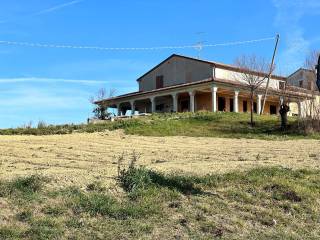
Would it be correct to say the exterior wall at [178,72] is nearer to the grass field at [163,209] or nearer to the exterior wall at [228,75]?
the exterior wall at [228,75]

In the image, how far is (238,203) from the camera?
8875 mm

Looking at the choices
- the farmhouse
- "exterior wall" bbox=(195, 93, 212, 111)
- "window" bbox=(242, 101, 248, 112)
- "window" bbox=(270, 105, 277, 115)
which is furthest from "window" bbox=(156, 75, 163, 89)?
"window" bbox=(270, 105, 277, 115)

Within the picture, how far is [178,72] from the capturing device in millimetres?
54719

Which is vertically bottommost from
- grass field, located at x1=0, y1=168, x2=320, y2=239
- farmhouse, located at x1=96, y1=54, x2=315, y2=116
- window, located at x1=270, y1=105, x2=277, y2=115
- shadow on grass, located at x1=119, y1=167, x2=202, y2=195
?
grass field, located at x1=0, y1=168, x2=320, y2=239

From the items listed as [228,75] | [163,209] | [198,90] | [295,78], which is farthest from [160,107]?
[163,209]

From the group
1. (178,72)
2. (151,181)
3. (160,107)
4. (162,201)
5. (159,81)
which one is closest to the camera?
(162,201)

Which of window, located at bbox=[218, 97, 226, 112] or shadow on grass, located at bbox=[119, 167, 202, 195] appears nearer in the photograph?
shadow on grass, located at bbox=[119, 167, 202, 195]

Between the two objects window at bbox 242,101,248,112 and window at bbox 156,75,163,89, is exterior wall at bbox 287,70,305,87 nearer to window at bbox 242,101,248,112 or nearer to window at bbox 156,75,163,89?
window at bbox 242,101,248,112

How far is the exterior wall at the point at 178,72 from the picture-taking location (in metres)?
51.8

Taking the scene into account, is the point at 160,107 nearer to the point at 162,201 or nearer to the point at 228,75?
the point at 228,75

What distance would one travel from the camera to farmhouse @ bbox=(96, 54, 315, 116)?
49.8 m

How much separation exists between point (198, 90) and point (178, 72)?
449 centimetres

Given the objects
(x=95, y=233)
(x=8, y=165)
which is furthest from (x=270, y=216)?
(x=8, y=165)

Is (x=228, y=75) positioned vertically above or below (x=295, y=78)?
below
